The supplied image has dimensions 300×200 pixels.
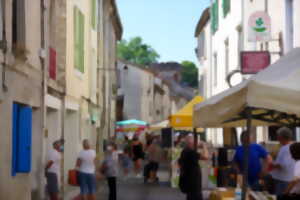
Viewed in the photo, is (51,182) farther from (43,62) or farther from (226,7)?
(226,7)

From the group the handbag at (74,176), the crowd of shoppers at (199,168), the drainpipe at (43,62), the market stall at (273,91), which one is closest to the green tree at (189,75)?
the drainpipe at (43,62)

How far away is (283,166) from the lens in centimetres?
980

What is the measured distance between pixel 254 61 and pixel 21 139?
6534 mm

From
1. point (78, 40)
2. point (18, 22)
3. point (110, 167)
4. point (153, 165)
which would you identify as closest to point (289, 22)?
point (110, 167)

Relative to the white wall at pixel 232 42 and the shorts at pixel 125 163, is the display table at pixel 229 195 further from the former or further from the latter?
the shorts at pixel 125 163

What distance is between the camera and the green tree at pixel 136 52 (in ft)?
316

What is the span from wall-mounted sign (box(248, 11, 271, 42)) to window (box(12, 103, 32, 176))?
656cm

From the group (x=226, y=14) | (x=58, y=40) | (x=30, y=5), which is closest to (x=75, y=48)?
(x=58, y=40)

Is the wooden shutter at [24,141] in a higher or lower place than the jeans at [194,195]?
higher

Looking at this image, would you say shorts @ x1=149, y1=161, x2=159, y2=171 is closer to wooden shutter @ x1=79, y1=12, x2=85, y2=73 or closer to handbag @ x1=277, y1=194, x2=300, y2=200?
wooden shutter @ x1=79, y1=12, x2=85, y2=73

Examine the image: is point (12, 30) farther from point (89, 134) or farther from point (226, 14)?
point (226, 14)

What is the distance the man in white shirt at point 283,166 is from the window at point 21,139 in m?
5.03

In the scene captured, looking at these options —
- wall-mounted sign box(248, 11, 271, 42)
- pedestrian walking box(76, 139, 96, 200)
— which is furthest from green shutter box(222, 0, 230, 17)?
pedestrian walking box(76, 139, 96, 200)

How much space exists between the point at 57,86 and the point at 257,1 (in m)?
7.03
